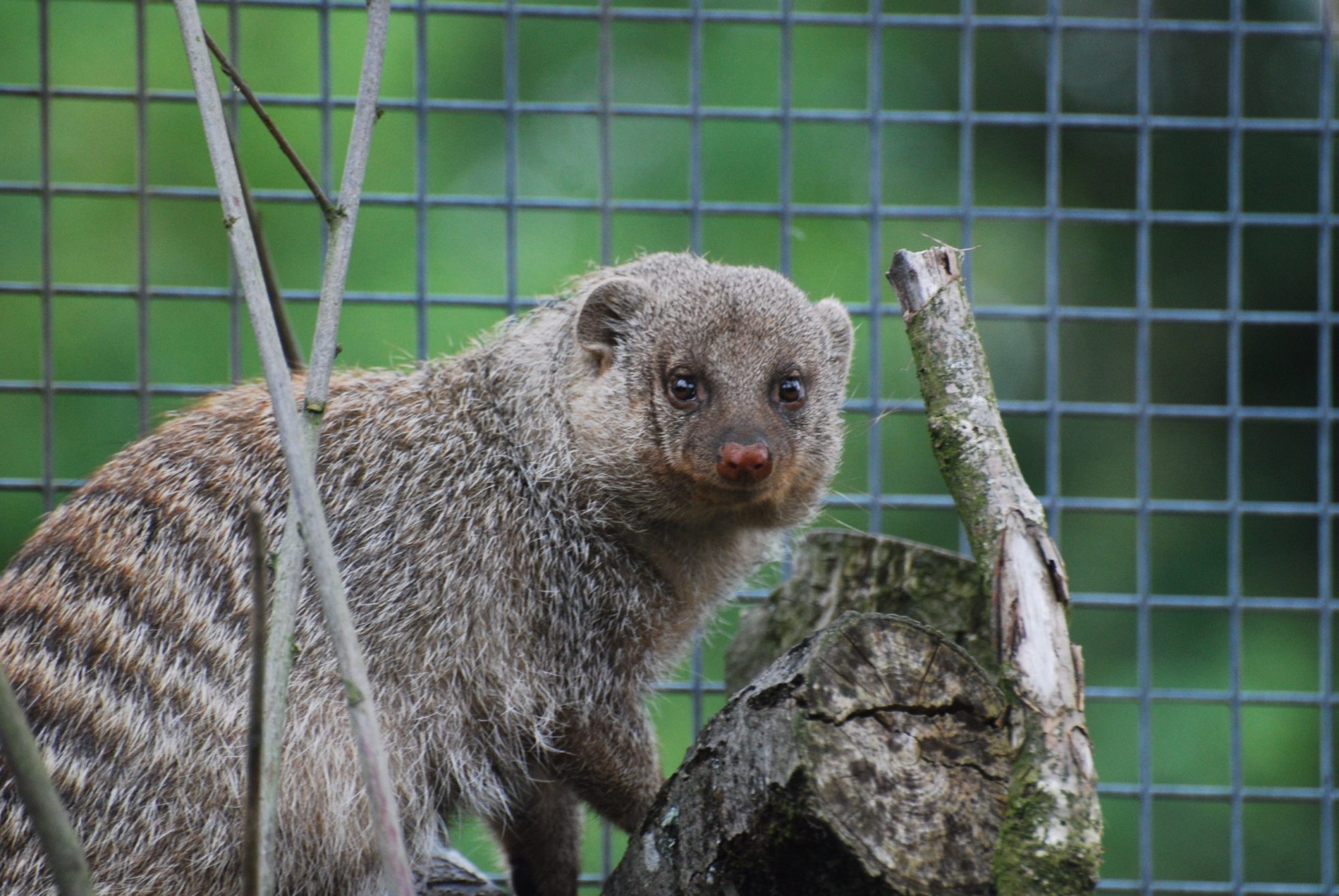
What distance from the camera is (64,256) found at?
202 inches

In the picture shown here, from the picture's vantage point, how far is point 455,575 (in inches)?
108

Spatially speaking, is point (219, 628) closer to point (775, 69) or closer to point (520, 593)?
point (520, 593)

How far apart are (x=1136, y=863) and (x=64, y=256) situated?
5466 mm

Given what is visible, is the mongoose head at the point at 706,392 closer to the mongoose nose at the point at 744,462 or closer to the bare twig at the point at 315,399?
the mongoose nose at the point at 744,462

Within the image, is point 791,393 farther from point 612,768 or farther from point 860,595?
point 612,768

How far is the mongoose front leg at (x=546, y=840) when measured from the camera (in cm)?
306

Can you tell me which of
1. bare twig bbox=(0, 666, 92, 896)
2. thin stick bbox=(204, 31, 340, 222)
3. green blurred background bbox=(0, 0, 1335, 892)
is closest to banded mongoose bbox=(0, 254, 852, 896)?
thin stick bbox=(204, 31, 340, 222)

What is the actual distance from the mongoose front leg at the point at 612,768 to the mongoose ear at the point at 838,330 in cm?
103

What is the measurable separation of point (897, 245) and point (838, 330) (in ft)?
9.02

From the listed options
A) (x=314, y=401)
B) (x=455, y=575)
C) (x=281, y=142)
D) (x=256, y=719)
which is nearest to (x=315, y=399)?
(x=314, y=401)

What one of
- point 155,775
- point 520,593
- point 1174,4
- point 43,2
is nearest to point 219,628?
point 155,775

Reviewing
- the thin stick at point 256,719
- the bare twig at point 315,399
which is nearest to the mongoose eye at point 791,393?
the bare twig at point 315,399

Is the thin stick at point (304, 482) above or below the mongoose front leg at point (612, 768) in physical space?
above

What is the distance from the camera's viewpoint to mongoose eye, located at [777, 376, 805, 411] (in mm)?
2947
